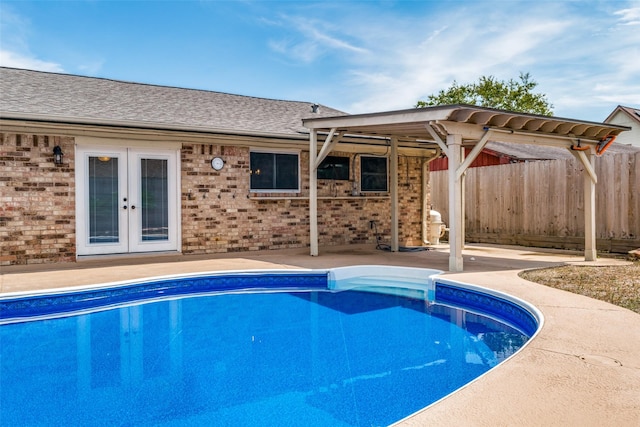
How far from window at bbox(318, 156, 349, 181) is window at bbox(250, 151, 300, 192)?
0.61 meters

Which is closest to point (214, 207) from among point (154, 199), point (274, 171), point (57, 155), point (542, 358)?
point (154, 199)

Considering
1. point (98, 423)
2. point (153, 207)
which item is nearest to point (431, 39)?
point (153, 207)

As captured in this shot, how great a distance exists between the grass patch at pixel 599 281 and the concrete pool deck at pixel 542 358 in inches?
10.4

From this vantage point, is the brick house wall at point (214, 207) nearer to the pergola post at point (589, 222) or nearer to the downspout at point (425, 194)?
Answer: the downspout at point (425, 194)

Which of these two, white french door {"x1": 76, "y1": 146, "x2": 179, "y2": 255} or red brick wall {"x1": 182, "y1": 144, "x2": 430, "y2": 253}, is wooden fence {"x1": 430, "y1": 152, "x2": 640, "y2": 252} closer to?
red brick wall {"x1": 182, "y1": 144, "x2": 430, "y2": 253}

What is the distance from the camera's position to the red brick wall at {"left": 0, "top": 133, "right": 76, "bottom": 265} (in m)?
7.38

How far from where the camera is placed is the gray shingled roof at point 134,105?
7750 millimetres

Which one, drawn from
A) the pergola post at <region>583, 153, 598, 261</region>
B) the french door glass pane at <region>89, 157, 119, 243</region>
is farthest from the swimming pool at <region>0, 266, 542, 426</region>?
the pergola post at <region>583, 153, 598, 261</region>

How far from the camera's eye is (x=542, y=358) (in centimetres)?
327

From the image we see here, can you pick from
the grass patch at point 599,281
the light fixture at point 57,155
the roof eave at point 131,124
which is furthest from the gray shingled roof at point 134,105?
the grass patch at point 599,281

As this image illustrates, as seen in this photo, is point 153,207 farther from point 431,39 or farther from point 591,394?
point 431,39

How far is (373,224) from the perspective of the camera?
11227 millimetres

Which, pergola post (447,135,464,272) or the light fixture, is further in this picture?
the light fixture

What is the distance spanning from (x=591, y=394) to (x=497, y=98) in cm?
3069
